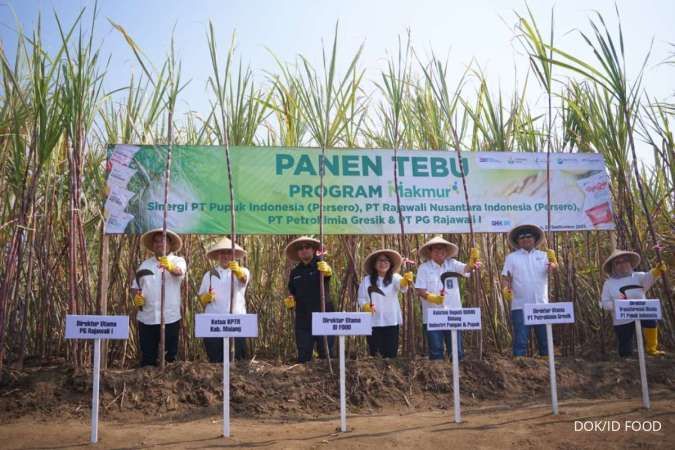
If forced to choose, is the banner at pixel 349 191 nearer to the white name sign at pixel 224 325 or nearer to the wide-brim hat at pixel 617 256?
the wide-brim hat at pixel 617 256

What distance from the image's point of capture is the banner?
4.52m

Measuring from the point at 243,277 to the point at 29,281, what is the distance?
1562 mm

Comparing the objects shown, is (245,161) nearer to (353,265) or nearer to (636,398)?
(353,265)

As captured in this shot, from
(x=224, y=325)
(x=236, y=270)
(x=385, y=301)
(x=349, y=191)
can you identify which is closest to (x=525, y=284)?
(x=385, y=301)

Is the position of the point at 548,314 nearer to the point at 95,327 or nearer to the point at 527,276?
the point at 527,276

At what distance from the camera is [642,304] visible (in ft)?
11.7

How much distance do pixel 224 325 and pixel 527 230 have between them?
2.86 metres

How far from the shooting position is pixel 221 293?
4355mm

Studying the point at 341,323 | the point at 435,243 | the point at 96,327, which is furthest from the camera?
the point at 435,243

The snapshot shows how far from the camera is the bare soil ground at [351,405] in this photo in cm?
292

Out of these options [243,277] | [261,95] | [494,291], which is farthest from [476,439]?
[261,95]

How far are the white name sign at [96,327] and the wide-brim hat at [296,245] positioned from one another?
175 centimetres

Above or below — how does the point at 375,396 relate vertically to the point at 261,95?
below

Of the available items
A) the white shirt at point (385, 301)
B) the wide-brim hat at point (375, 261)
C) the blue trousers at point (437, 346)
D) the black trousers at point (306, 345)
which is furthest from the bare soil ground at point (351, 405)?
the wide-brim hat at point (375, 261)
